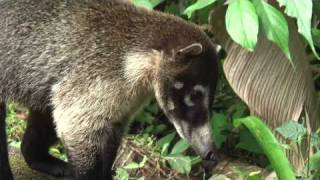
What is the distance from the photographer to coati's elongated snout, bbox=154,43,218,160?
14.9 feet

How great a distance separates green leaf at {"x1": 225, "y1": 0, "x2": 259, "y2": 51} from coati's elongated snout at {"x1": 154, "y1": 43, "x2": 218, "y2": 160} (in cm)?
32

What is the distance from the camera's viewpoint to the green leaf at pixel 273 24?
14.0 feet

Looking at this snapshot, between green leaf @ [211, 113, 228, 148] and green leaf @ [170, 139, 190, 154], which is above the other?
green leaf @ [170, 139, 190, 154]

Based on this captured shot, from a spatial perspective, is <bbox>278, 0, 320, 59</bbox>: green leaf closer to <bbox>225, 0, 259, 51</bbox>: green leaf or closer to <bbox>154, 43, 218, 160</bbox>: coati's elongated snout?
<bbox>225, 0, 259, 51</bbox>: green leaf

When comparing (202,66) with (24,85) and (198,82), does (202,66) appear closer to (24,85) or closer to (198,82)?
(198,82)

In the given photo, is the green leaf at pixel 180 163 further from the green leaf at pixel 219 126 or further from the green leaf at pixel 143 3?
the green leaf at pixel 143 3

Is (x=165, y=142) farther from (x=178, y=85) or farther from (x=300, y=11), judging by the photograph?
(x=300, y=11)

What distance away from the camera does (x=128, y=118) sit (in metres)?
4.87

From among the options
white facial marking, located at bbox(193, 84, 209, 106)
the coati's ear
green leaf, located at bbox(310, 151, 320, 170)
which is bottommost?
green leaf, located at bbox(310, 151, 320, 170)

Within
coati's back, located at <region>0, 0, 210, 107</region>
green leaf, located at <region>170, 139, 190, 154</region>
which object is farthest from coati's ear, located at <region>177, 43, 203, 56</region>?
green leaf, located at <region>170, 139, 190, 154</region>

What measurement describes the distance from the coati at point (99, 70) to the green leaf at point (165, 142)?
0.79 m

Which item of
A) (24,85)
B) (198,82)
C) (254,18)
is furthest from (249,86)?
(24,85)

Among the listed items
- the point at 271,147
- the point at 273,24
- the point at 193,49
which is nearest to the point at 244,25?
the point at 273,24

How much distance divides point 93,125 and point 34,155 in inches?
31.6
